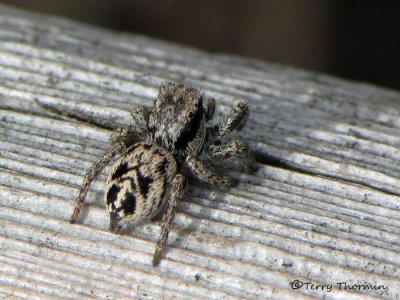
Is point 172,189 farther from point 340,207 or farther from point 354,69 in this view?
point 354,69

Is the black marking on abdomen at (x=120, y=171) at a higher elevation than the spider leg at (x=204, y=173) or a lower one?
lower

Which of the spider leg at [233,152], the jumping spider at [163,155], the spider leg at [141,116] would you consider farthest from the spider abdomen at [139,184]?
the spider leg at [233,152]

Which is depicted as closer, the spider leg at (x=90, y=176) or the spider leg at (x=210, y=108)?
the spider leg at (x=90, y=176)

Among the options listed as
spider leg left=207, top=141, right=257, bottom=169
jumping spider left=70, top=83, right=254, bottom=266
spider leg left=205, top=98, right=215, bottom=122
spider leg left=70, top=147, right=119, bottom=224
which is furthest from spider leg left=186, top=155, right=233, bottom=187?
spider leg left=70, top=147, right=119, bottom=224

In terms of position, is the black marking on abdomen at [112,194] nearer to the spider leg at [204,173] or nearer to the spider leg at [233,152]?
the spider leg at [204,173]

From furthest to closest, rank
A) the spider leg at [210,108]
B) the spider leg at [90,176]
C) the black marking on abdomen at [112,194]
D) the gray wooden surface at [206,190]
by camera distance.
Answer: the spider leg at [210,108] → the black marking on abdomen at [112,194] → the spider leg at [90,176] → the gray wooden surface at [206,190]

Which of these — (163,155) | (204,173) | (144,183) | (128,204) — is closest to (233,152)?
(204,173)

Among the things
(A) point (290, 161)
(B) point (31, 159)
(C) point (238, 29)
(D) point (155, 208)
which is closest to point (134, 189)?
(D) point (155, 208)
